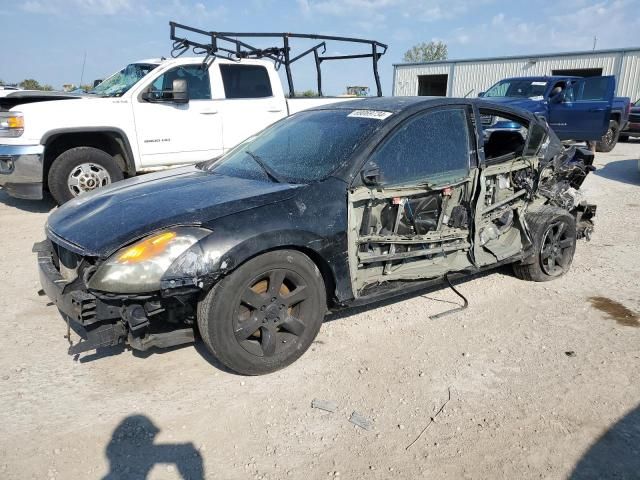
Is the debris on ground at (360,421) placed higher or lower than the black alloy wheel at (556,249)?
lower

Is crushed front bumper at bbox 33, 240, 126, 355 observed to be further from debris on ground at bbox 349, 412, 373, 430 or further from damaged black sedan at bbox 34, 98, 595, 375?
debris on ground at bbox 349, 412, 373, 430

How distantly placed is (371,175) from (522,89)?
1045 cm

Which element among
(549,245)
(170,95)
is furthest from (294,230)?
(170,95)

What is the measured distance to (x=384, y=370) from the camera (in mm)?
3105

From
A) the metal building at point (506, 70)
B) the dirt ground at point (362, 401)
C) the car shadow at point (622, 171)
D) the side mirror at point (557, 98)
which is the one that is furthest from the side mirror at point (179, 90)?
the metal building at point (506, 70)

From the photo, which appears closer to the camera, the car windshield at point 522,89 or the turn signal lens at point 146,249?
the turn signal lens at point 146,249

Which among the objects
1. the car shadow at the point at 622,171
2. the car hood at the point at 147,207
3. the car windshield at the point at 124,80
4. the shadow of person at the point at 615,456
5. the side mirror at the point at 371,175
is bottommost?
the car shadow at the point at 622,171

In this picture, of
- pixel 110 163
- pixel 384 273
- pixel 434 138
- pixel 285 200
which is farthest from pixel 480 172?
pixel 110 163

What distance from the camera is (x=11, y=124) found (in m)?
6.15

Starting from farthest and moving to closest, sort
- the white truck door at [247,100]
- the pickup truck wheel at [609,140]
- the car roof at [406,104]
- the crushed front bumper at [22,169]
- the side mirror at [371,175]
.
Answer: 1. the pickup truck wheel at [609,140]
2. the white truck door at [247,100]
3. the crushed front bumper at [22,169]
4. the car roof at [406,104]
5. the side mirror at [371,175]

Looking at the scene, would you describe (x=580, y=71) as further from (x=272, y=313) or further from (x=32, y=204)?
(x=272, y=313)

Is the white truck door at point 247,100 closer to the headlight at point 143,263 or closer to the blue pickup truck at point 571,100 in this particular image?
the headlight at point 143,263

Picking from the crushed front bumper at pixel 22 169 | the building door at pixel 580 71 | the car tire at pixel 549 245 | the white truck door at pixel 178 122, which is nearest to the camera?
the car tire at pixel 549 245

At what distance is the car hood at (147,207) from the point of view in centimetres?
272
